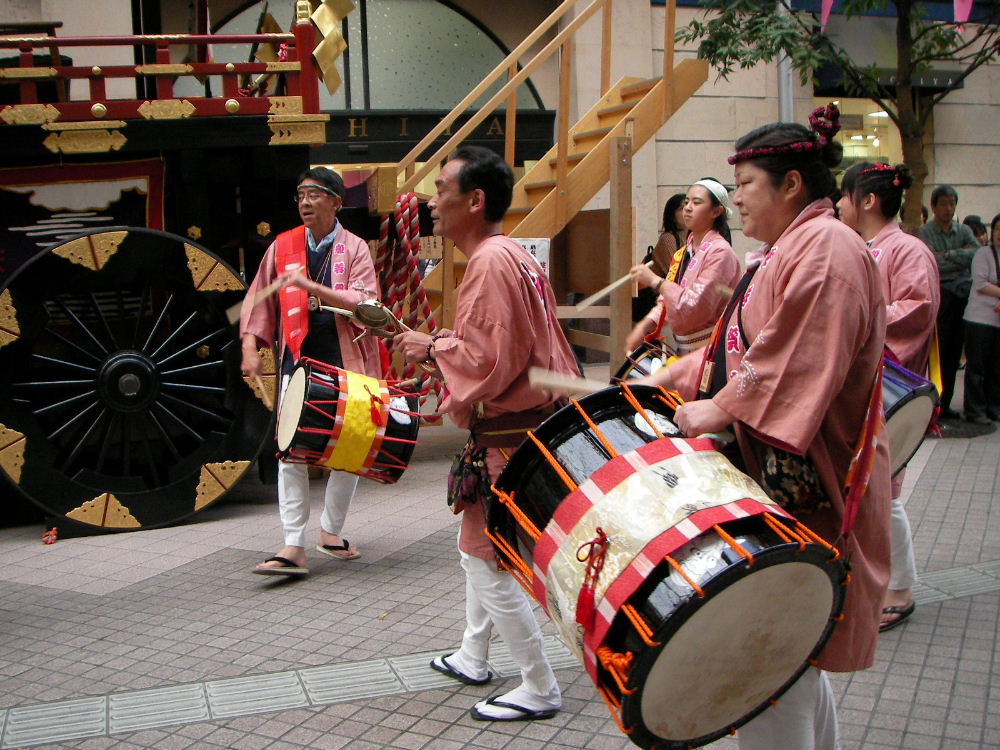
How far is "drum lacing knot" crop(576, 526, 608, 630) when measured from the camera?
2.27m

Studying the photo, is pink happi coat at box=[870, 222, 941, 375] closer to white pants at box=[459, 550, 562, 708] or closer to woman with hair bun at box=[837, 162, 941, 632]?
woman with hair bun at box=[837, 162, 941, 632]

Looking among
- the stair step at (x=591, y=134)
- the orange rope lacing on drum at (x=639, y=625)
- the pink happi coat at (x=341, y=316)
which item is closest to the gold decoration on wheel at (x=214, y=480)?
the pink happi coat at (x=341, y=316)

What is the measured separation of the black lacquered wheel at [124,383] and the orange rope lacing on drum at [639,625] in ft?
14.5

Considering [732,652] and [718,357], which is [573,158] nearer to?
[718,357]

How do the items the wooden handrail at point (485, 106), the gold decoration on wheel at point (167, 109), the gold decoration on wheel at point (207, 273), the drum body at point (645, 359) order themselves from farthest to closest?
the wooden handrail at point (485, 106) < the gold decoration on wheel at point (207, 273) < the gold decoration on wheel at point (167, 109) < the drum body at point (645, 359)

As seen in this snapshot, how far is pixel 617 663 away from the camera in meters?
2.18

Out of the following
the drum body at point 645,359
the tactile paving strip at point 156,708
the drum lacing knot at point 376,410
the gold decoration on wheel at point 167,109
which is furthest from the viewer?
the gold decoration on wheel at point 167,109

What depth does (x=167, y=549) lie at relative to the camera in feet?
19.2

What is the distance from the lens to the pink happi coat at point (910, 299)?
4484 millimetres

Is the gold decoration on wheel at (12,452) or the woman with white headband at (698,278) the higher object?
the woman with white headband at (698,278)

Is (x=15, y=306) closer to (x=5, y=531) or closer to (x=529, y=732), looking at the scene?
(x=5, y=531)

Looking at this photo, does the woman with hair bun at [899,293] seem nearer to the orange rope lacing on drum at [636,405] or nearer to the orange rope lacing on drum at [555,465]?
the orange rope lacing on drum at [636,405]

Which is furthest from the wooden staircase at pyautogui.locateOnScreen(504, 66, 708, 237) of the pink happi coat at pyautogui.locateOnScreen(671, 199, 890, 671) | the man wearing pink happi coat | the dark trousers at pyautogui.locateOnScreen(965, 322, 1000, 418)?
the pink happi coat at pyautogui.locateOnScreen(671, 199, 890, 671)

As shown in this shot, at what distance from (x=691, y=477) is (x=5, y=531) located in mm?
5388
